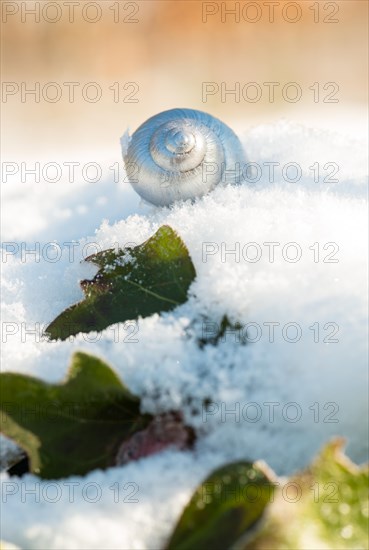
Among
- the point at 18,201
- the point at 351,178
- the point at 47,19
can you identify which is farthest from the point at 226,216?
the point at 47,19

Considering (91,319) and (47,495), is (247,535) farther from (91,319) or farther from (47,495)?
(91,319)

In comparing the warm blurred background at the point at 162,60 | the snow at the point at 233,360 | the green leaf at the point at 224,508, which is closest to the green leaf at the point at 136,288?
the snow at the point at 233,360

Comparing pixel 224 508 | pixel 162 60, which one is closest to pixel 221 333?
pixel 224 508

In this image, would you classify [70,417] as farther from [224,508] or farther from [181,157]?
[181,157]

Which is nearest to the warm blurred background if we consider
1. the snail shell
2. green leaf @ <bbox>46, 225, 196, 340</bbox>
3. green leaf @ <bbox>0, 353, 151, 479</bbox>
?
the snail shell

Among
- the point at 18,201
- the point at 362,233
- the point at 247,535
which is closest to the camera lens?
the point at 247,535

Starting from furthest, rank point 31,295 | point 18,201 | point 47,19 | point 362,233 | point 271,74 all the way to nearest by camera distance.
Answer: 1. point 271,74
2. point 47,19
3. point 18,201
4. point 31,295
5. point 362,233

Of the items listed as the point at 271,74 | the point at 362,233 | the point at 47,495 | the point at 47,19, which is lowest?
the point at 47,495
